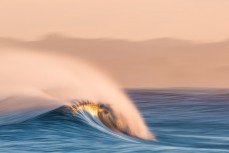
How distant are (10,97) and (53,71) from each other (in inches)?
191

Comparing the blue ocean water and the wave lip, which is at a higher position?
the wave lip

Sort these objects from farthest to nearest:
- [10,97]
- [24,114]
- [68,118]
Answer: [10,97]
[24,114]
[68,118]

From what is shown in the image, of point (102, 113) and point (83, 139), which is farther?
point (102, 113)

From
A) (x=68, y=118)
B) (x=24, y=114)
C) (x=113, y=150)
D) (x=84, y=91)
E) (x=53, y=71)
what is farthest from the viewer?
(x=53, y=71)

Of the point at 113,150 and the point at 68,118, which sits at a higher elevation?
the point at 68,118

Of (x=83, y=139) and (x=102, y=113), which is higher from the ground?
(x=102, y=113)

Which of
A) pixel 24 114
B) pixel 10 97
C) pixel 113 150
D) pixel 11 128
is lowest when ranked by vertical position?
pixel 113 150

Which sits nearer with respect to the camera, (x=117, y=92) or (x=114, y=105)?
(x=114, y=105)

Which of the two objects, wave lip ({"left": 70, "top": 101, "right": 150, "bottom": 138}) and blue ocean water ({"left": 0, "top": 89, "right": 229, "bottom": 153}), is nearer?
blue ocean water ({"left": 0, "top": 89, "right": 229, "bottom": 153})

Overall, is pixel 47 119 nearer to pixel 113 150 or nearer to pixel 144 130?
pixel 144 130

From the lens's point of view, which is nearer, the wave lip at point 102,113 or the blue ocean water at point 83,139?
the blue ocean water at point 83,139

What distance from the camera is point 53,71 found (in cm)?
3812

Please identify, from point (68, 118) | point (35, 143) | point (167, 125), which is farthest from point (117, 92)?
point (35, 143)

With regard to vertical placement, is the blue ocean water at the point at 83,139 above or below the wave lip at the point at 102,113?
below
